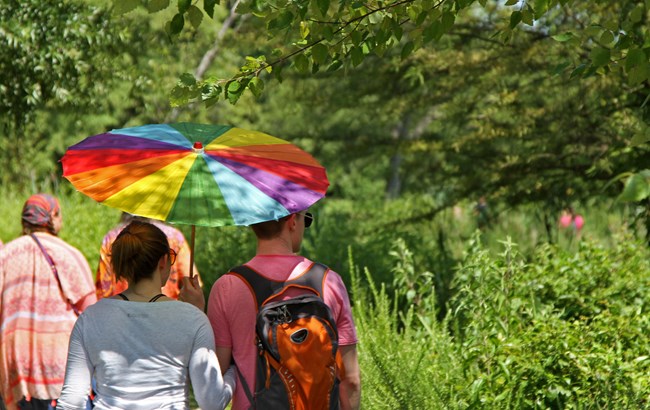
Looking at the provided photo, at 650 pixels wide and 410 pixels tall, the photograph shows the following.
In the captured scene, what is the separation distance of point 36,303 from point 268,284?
2706 millimetres

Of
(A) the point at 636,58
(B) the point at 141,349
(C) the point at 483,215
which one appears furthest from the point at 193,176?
(C) the point at 483,215

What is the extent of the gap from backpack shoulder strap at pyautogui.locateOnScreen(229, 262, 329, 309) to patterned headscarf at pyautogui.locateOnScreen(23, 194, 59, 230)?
255cm

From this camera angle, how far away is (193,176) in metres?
3.79

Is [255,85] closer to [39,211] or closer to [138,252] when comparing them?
[138,252]

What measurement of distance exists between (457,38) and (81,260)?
5865mm

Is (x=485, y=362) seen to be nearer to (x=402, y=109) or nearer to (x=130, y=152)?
(x=130, y=152)

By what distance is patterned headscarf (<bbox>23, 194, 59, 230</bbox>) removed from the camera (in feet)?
19.4

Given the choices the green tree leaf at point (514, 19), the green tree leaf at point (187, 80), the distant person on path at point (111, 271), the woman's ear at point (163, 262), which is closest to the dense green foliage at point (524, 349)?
the distant person on path at point (111, 271)

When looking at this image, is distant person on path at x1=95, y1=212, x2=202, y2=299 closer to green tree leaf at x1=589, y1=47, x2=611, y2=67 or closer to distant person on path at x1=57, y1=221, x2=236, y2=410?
distant person on path at x1=57, y1=221, x2=236, y2=410

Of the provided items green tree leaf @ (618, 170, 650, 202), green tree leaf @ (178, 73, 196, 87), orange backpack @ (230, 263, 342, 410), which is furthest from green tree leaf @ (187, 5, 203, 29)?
green tree leaf @ (618, 170, 650, 202)

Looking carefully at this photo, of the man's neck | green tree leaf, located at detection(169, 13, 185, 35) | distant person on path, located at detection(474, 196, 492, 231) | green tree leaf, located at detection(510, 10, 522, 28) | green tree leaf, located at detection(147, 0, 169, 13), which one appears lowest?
distant person on path, located at detection(474, 196, 492, 231)

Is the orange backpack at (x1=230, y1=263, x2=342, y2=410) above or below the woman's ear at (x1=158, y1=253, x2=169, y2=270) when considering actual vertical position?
→ below

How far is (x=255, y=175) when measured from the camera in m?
3.91

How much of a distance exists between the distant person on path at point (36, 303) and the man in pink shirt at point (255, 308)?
2455mm
